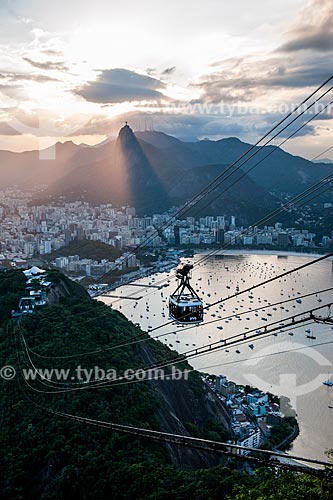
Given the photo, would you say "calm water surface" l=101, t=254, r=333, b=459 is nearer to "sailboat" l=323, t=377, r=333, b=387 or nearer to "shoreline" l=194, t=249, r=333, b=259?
"sailboat" l=323, t=377, r=333, b=387

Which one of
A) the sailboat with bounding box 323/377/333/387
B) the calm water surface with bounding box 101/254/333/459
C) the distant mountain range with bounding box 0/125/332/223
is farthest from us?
the distant mountain range with bounding box 0/125/332/223

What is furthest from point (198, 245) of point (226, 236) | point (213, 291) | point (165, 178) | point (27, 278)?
point (27, 278)

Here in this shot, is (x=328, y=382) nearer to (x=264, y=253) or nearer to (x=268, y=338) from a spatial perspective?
(x=268, y=338)

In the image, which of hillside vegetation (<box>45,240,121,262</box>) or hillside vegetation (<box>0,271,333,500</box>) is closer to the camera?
hillside vegetation (<box>0,271,333,500</box>)

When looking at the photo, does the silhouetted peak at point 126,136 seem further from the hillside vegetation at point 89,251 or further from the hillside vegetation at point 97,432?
the hillside vegetation at point 97,432

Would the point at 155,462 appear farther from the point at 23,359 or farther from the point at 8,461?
the point at 23,359

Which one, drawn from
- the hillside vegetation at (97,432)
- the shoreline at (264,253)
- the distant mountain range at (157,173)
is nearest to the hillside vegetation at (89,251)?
the shoreline at (264,253)

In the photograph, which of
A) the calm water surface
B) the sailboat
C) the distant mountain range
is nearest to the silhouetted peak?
the distant mountain range

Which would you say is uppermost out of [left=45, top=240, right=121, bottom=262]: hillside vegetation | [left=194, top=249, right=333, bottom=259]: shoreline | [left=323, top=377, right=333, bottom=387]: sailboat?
[left=45, top=240, right=121, bottom=262]: hillside vegetation

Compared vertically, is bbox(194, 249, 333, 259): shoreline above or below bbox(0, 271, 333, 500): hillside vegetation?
below
